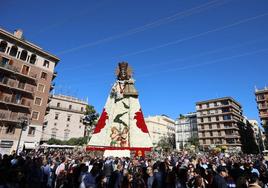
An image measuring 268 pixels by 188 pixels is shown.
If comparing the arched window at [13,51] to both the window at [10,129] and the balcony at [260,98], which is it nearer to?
the window at [10,129]

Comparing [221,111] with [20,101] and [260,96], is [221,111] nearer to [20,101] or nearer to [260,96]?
[260,96]

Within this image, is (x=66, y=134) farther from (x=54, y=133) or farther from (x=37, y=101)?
(x=37, y=101)

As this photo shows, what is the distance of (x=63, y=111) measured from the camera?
2534 inches

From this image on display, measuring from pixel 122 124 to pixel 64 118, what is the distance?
44621 millimetres

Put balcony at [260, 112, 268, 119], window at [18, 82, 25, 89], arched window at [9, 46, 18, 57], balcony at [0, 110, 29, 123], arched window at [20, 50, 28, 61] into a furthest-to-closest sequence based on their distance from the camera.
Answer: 1. balcony at [260, 112, 268, 119]
2. arched window at [20, 50, 28, 61]
3. window at [18, 82, 25, 89]
4. arched window at [9, 46, 18, 57]
5. balcony at [0, 110, 29, 123]

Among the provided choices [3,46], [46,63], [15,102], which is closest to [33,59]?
[46,63]

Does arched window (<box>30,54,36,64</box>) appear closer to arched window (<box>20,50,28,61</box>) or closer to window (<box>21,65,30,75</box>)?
arched window (<box>20,50,28,61</box>)

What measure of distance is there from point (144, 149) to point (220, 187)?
17.1 metres

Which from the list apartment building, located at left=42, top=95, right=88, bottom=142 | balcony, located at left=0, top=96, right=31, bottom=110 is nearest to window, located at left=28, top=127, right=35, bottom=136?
balcony, located at left=0, top=96, right=31, bottom=110

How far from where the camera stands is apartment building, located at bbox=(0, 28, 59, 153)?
34844mm

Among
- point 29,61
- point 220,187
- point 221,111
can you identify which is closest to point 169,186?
point 220,187

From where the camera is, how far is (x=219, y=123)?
69.8 m

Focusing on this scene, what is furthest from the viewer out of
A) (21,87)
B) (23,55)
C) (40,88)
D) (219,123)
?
(219,123)

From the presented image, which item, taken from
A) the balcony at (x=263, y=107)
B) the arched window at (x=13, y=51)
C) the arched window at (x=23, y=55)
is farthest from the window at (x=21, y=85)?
the balcony at (x=263, y=107)
